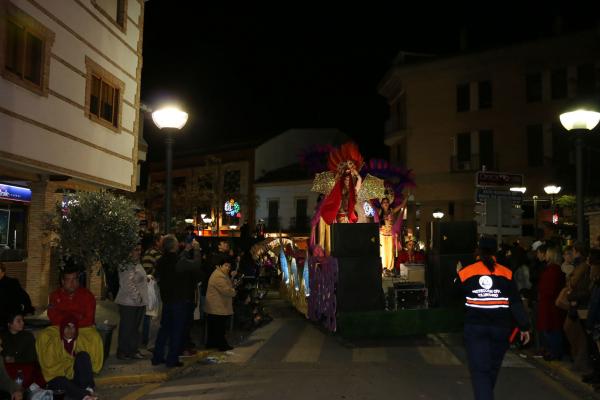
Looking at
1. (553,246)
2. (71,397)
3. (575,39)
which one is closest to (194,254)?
(71,397)

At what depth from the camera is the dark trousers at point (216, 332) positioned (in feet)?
34.0

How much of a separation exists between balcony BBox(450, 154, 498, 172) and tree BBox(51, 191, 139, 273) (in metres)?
26.4

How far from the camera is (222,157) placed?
48688 millimetres

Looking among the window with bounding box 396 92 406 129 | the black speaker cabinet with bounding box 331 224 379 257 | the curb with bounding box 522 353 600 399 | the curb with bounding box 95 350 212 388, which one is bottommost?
the curb with bounding box 95 350 212 388

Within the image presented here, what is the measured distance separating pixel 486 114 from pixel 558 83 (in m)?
3.98

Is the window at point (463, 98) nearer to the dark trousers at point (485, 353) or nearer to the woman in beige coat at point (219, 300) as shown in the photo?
the woman in beige coat at point (219, 300)

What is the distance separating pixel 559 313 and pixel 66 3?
11636 mm

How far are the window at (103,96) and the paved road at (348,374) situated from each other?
714cm

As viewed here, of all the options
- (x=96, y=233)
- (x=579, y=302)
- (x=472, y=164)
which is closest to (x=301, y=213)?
(x=472, y=164)

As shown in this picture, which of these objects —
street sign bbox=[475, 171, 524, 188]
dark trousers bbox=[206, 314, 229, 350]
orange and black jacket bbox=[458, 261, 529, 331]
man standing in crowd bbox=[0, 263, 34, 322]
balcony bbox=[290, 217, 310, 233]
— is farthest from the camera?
balcony bbox=[290, 217, 310, 233]

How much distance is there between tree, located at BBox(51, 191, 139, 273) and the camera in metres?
9.80

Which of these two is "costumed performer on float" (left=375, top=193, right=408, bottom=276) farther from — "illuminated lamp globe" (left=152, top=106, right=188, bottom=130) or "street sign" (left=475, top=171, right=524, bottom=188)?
"illuminated lamp globe" (left=152, top=106, right=188, bottom=130)

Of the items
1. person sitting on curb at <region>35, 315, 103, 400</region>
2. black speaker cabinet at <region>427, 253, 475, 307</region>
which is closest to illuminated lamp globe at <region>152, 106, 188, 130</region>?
person sitting on curb at <region>35, 315, 103, 400</region>

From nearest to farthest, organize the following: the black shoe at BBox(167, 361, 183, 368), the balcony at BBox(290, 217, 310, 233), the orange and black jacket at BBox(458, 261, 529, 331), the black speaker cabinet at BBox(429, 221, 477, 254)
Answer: the orange and black jacket at BBox(458, 261, 529, 331), the black shoe at BBox(167, 361, 183, 368), the black speaker cabinet at BBox(429, 221, 477, 254), the balcony at BBox(290, 217, 310, 233)
